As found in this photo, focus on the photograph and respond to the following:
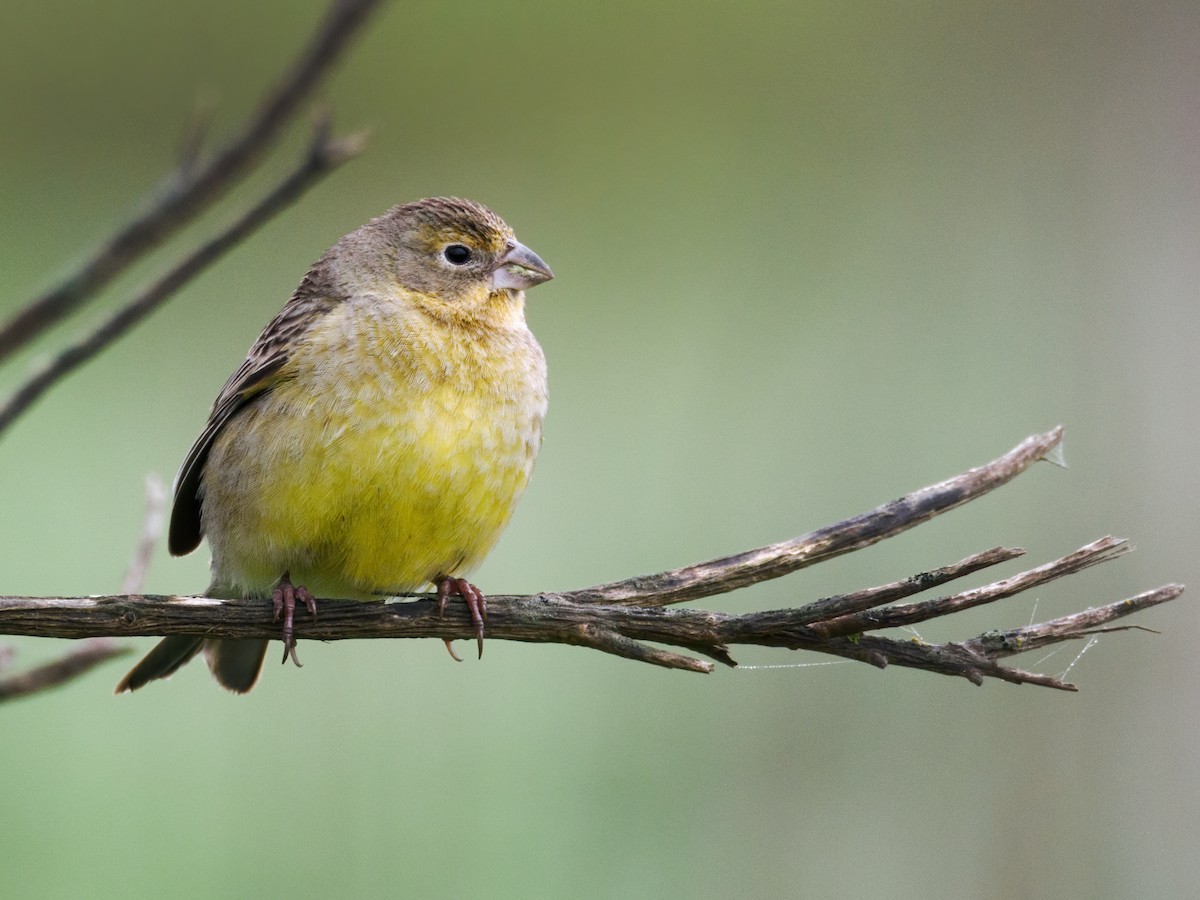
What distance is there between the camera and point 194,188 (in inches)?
28.2

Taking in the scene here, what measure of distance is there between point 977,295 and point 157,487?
335 cm

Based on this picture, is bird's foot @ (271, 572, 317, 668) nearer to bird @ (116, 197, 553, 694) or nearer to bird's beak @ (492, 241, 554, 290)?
bird @ (116, 197, 553, 694)

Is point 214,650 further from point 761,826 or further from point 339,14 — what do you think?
point 339,14

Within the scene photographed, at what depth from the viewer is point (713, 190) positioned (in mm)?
4633

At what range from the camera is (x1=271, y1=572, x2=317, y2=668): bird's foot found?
196 centimetres

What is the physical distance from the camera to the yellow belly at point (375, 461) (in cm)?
233

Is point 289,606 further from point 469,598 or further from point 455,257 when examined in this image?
point 455,257

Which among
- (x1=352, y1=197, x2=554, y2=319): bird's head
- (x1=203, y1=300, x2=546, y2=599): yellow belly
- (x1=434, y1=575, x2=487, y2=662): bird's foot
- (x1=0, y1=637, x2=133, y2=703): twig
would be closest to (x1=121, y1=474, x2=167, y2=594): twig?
(x1=0, y1=637, x2=133, y2=703): twig

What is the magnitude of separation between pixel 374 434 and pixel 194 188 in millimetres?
1626

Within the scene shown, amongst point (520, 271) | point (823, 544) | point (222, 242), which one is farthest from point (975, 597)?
point (520, 271)

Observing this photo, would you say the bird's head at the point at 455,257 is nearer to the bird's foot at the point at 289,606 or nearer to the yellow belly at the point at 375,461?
the yellow belly at the point at 375,461

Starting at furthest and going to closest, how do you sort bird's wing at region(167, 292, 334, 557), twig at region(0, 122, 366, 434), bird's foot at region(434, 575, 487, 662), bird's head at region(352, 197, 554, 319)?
bird's head at region(352, 197, 554, 319), bird's wing at region(167, 292, 334, 557), bird's foot at region(434, 575, 487, 662), twig at region(0, 122, 366, 434)

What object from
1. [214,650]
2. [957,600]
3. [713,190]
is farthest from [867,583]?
[957,600]

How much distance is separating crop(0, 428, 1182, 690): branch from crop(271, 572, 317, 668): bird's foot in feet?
0.25
